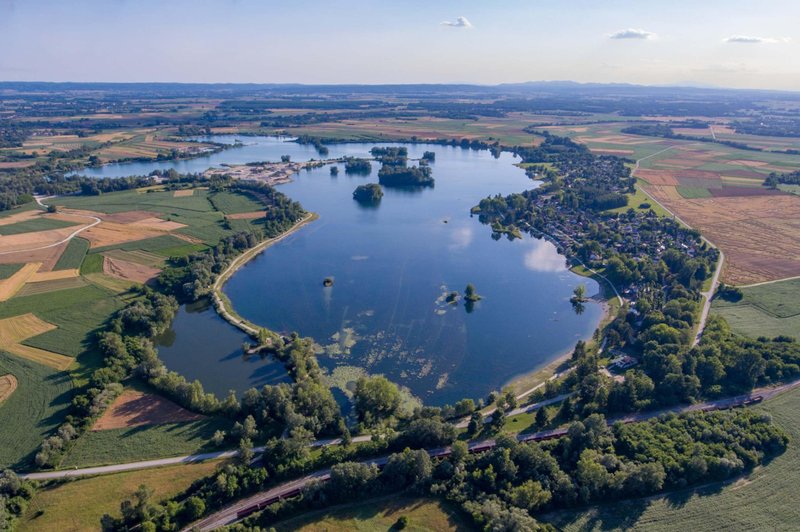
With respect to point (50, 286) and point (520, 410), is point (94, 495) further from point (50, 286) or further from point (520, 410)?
point (50, 286)

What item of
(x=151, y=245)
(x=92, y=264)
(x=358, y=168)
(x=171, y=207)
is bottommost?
(x=92, y=264)

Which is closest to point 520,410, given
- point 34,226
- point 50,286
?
point 50,286

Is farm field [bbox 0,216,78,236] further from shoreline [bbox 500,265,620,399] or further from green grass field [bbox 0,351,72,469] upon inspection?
shoreline [bbox 500,265,620,399]

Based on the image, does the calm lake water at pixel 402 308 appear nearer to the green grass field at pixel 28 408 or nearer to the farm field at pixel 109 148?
the green grass field at pixel 28 408

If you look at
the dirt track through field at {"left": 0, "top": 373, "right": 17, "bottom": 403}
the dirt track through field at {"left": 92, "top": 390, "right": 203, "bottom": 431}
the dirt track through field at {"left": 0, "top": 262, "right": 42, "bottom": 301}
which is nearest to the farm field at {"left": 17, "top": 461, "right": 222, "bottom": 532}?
the dirt track through field at {"left": 92, "top": 390, "right": 203, "bottom": 431}

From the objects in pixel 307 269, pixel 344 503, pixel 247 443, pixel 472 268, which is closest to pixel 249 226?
pixel 307 269

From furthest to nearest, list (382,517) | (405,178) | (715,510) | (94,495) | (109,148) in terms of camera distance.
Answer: (109,148), (405,178), (94,495), (715,510), (382,517)
